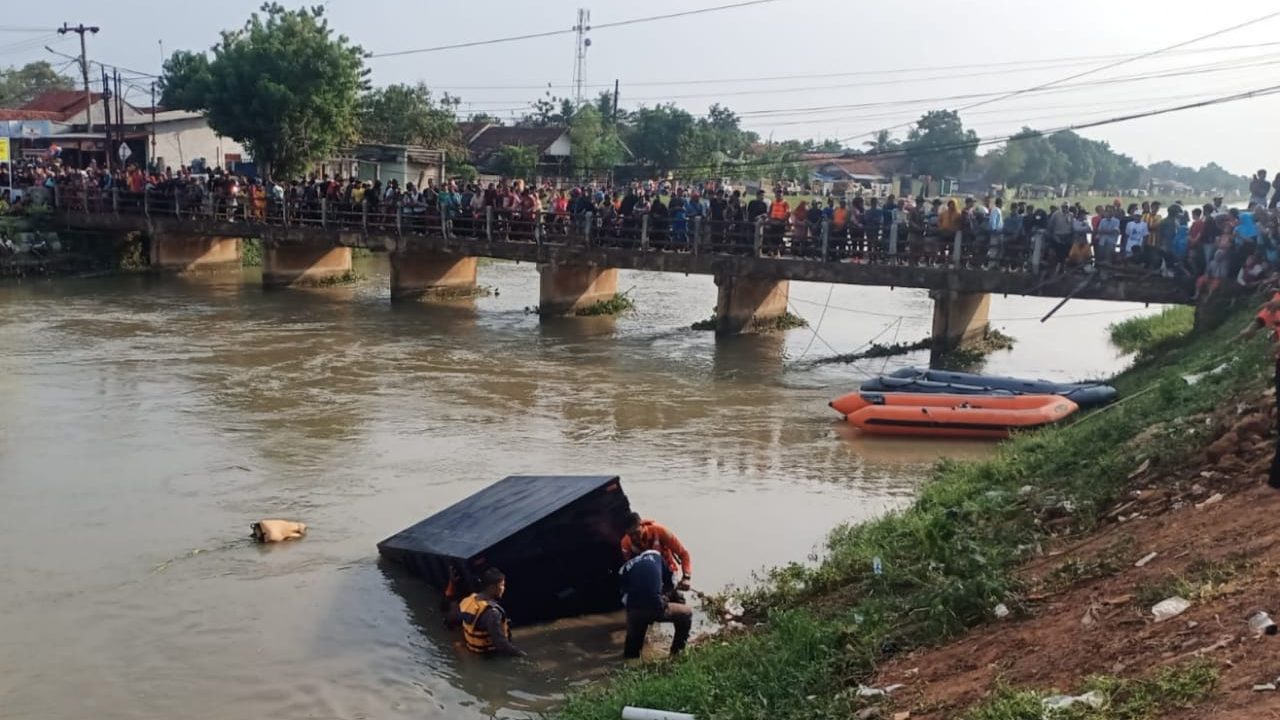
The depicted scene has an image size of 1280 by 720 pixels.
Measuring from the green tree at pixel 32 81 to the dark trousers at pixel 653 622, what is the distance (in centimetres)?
8935

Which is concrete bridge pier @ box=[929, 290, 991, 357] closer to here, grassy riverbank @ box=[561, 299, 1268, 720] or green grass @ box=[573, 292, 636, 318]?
grassy riverbank @ box=[561, 299, 1268, 720]

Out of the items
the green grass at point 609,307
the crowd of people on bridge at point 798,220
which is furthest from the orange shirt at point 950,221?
the green grass at point 609,307

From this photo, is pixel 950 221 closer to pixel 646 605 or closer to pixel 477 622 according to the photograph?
pixel 646 605

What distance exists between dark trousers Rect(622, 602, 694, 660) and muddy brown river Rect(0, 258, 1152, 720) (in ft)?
1.00

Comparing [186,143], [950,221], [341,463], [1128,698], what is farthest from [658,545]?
[186,143]

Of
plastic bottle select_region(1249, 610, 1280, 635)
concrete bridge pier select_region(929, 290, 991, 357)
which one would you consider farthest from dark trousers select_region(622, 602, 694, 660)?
concrete bridge pier select_region(929, 290, 991, 357)

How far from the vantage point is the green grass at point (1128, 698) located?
5066 mm

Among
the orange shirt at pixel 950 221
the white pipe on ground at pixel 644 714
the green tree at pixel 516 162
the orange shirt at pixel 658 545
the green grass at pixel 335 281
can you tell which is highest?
the green tree at pixel 516 162

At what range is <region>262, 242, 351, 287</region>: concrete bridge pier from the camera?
99.5 feet

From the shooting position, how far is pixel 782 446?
52.0 ft

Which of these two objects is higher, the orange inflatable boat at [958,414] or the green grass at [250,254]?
the green grass at [250,254]

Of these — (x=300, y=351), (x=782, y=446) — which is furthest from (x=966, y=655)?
(x=300, y=351)

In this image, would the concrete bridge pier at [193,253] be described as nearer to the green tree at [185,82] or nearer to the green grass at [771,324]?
the green tree at [185,82]

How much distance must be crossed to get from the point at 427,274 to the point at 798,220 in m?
10.4
